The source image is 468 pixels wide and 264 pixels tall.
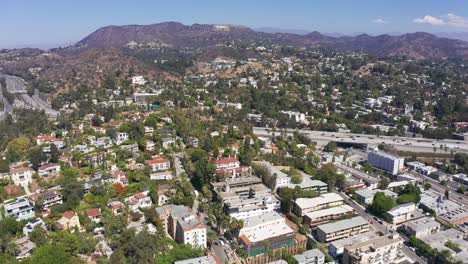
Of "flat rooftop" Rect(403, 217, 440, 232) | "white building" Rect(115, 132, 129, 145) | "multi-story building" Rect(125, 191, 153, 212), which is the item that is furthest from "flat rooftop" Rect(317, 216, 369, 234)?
"white building" Rect(115, 132, 129, 145)

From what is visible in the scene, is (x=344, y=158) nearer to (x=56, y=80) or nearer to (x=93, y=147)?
(x=93, y=147)

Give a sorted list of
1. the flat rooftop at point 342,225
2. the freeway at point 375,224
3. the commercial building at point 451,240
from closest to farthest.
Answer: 1. the commercial building at point 451,240
2. the freeway at point 375,224
3. the flat rooftop at point 342,225

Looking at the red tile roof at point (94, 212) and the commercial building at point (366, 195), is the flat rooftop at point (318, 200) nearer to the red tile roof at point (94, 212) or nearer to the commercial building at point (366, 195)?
the commercial building at point (366, 195)

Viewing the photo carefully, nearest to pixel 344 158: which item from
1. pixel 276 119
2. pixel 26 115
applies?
pixel 276 119

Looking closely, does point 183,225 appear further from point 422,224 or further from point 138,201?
point 422,224

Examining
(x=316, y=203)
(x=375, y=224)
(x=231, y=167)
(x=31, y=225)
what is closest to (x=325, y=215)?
(x=316, y=203)

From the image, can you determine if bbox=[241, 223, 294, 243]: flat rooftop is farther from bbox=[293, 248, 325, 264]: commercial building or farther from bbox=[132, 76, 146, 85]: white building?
bbox=[132, 76, 146, 85]: white building

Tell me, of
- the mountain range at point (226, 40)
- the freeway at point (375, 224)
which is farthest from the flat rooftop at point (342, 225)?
the mountain range at point (226, 40)
